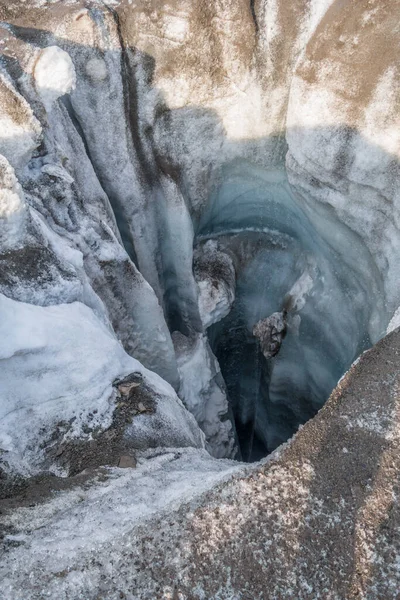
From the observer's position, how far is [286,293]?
7164 mm

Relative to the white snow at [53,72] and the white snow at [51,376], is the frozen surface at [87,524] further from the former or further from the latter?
the white snow at [53,72]

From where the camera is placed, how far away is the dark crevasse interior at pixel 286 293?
608 cm

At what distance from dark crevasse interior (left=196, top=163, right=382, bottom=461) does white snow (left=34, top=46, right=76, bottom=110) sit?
2.69 metres

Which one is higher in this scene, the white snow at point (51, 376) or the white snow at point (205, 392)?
the white snow at point (51, 376)

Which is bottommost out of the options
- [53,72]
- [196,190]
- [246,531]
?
[246,531]

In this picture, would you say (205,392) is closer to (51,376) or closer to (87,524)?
(51,376)

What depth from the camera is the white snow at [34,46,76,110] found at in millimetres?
4316

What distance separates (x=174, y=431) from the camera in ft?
12.9

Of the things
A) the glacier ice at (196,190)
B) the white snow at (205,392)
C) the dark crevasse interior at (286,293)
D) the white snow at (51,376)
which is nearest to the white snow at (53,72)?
the glacier ice at (196,190)

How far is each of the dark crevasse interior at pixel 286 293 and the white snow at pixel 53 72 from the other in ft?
8.81

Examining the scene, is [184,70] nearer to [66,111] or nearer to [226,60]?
[226,60]

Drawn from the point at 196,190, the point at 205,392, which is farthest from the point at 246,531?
the point at 196,190

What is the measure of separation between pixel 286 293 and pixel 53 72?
4.49 metres

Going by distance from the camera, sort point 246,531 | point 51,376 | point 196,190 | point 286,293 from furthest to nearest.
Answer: point 286,293, point 196,190, point 51,376, point 246,531
